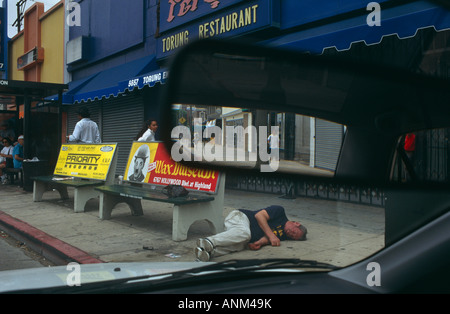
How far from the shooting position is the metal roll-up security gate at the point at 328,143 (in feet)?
3.50

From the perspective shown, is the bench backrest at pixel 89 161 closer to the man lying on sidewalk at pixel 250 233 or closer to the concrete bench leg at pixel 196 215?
the concrete bench leg at pixel 196 215

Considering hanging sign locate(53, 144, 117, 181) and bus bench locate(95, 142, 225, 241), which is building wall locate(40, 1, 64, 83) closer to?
hanging sign locate(53, 144, 117, 181)

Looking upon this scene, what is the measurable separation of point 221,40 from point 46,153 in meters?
10.8

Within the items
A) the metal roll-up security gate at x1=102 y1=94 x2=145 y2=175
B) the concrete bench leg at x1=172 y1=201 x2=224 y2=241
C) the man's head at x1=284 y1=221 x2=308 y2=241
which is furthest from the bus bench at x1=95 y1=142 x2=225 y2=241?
the metal roll-up security gate at x1=102 y1=94 x2=145 y2=175

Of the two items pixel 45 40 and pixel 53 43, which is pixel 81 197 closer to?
pixel 53 43

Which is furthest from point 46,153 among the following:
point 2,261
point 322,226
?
point 322,226

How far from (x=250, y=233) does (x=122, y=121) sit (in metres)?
9.92

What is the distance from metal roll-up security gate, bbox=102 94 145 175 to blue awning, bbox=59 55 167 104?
0.80 meters

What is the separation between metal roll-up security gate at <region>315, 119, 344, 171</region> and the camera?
3.50ft

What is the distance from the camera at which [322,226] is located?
18.3 feet

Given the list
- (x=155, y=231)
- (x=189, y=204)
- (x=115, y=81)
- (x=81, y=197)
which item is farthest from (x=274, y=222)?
(x=115, y=81)
